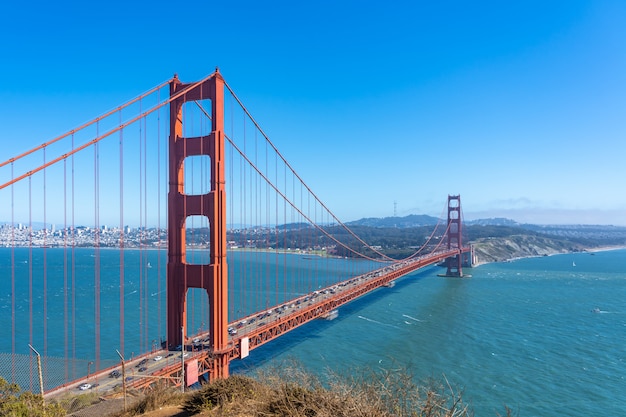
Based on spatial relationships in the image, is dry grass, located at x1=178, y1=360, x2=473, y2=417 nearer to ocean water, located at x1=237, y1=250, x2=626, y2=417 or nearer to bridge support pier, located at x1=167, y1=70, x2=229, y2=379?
ocean water, located at x1=237, y1=250, x2=626, y2=417

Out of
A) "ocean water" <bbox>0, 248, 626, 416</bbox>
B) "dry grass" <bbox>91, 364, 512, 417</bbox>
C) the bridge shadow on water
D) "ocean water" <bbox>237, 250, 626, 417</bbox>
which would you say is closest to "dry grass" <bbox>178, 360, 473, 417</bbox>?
"dry grass" <bbox>91, 364, 512, 417</bbox>

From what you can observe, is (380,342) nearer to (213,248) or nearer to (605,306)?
(213,248)

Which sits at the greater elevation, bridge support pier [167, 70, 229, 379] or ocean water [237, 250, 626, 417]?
bridge support pier [167, 70, 229, 379]

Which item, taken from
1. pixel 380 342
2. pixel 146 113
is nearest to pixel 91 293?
pixel 380 342

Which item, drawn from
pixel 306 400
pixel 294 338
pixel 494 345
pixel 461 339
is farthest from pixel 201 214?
pixel 494 345

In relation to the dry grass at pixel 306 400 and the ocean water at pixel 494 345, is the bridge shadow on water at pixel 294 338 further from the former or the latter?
the dry grass at pixel 306 400

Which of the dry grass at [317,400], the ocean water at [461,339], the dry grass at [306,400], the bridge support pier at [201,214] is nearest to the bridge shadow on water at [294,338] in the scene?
the ocean water at [461,339]
